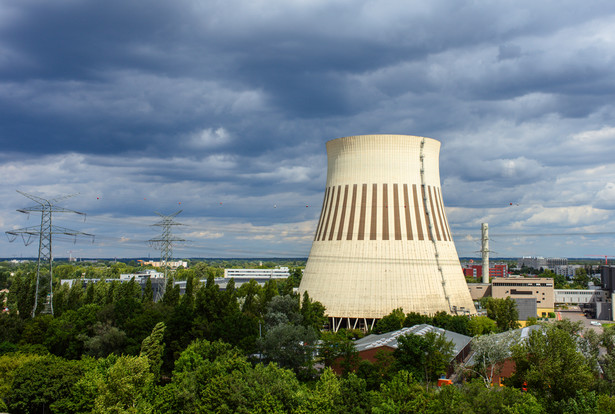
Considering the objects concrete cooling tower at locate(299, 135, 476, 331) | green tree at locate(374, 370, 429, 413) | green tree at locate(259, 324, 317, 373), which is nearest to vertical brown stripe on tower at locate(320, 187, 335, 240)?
concrete cooling tower at locate(299, 135, 476, 331)

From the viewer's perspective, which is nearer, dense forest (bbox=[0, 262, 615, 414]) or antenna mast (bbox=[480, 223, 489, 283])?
dense forest (bbox=[0, 262, 615, 414])

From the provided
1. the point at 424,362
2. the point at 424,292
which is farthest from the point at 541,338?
the point at 424,292

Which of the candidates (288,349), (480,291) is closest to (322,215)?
(288,349)

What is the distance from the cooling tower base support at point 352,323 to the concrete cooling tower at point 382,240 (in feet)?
0.23

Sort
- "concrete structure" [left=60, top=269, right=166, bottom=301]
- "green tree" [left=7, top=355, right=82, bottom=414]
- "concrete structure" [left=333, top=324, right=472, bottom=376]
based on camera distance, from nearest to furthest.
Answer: "green tree" [left=7, top=355, right=82, bottom=414] < "concrete structure" [left=333, top=324, right=472, bottom=376] < "concrete structure" [left=60, top=269, right=166, bottom=301]

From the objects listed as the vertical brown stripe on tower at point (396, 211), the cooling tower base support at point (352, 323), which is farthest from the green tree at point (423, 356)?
the vertical brown stripe on tower at point (396, 211)

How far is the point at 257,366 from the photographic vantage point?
1847 cm

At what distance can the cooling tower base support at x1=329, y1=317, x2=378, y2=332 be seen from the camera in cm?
3353

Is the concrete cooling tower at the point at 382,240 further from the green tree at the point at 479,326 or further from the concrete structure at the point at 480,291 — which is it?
the concrete structure at the point at 480,291

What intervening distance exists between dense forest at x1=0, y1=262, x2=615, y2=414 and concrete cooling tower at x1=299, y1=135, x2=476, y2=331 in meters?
1.98

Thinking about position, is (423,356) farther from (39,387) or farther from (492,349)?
(39,387)

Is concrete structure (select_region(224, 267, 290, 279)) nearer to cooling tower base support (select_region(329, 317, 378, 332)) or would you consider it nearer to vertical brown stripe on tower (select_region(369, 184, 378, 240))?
cooling tower base support (select_region(329, 317, 378, 332))

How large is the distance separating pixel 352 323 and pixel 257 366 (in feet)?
55.9

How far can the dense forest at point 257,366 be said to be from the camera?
52.9 feet
